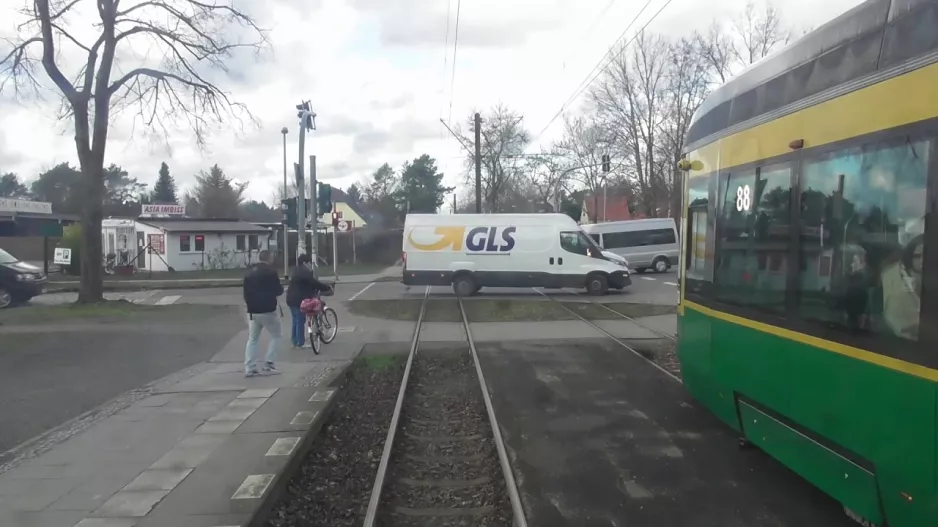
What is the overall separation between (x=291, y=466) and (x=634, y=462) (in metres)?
2.80

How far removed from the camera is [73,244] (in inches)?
1560

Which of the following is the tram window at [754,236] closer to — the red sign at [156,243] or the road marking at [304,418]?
the road marking at [304,418]

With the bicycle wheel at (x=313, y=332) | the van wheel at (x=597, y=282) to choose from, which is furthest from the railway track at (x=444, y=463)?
the van wheel at (x=597, y=282)

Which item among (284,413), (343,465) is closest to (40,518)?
(343,465)

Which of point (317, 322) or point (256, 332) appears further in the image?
point (317, 322)

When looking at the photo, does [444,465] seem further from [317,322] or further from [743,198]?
[317,322]

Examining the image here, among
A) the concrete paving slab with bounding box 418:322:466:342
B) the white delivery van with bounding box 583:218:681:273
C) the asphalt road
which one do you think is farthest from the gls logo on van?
the white delivery van with bounding box 583:218:681:273

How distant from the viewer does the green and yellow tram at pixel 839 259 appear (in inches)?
142

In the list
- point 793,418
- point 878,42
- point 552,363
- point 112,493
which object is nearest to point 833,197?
point 878,42

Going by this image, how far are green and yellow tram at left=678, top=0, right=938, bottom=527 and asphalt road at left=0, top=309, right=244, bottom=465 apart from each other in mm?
6319

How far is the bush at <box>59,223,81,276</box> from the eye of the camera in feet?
128

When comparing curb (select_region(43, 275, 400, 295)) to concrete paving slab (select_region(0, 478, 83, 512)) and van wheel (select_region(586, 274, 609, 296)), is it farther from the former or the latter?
concrete paving slab (select_region(0, 478, 83, 512))

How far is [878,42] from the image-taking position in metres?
4.07

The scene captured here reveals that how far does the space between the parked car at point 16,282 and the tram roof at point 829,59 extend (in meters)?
21.5
